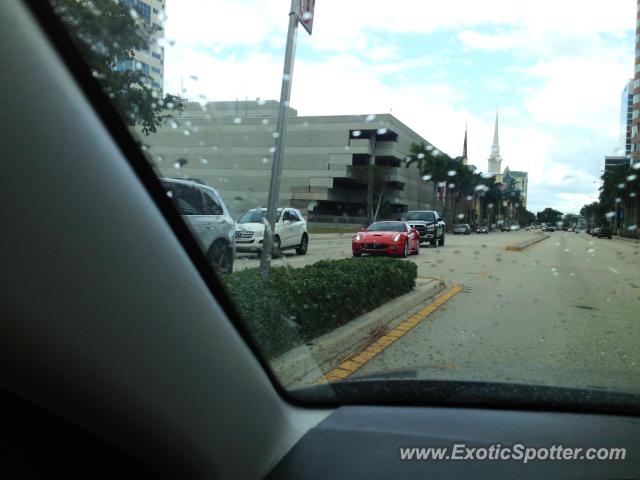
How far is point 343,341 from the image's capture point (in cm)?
440

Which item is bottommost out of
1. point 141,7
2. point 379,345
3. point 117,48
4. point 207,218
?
point 379,345

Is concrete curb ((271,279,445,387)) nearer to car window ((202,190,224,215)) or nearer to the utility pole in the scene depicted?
the utility pole

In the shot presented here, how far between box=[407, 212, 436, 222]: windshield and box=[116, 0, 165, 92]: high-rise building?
18.0 meters

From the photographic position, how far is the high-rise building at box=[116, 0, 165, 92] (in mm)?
1394

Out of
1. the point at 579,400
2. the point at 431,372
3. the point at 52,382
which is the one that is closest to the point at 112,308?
the point at 52,382

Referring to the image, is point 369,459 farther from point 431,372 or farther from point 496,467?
point 431,372

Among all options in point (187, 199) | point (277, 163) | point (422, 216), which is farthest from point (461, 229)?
point (187, 199)

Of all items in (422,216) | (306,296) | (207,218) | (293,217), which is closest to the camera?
(207,218)

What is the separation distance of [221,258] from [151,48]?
2.31 feet

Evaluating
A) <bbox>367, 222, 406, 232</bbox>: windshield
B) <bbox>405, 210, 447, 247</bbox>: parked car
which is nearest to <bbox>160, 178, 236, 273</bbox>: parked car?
<bbox>367, 222, 406, 232</bbox>: windshield

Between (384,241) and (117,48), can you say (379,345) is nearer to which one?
(117,48)

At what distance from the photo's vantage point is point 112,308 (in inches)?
50.8

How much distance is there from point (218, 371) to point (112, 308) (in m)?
0.47

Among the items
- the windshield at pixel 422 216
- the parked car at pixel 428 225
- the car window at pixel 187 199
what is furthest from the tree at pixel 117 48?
the windshield at pixel 422 216
